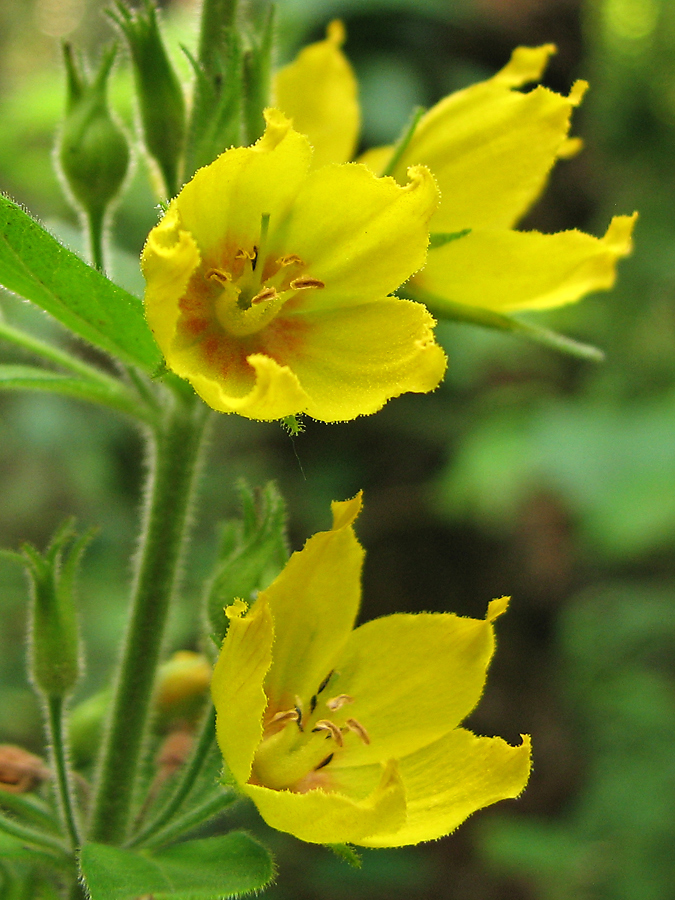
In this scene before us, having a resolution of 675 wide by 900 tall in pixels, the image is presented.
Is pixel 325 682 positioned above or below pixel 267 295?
below

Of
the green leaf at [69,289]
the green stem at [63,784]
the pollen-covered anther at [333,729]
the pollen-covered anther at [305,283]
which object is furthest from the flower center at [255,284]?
the green stem at [63,784]

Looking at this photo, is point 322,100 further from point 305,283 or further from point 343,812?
point 343,812

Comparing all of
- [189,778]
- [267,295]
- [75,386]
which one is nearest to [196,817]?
[189,778]

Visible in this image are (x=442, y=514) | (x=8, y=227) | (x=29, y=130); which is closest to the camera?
(x=8, y=227)

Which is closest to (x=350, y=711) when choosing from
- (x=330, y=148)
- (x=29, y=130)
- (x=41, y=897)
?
(x=41, y=897)

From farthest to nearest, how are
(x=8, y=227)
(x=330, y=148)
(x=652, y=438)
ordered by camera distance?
(x=652, y=438) < (x=330, y=148) < (x=8, y=227)

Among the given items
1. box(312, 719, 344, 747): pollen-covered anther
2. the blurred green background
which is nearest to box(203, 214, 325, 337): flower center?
box(312, 719, 344, 747): pollen-covered anther

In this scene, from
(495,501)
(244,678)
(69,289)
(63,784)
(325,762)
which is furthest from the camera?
(495,501)

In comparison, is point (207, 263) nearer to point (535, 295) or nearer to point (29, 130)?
point (535, 295)
